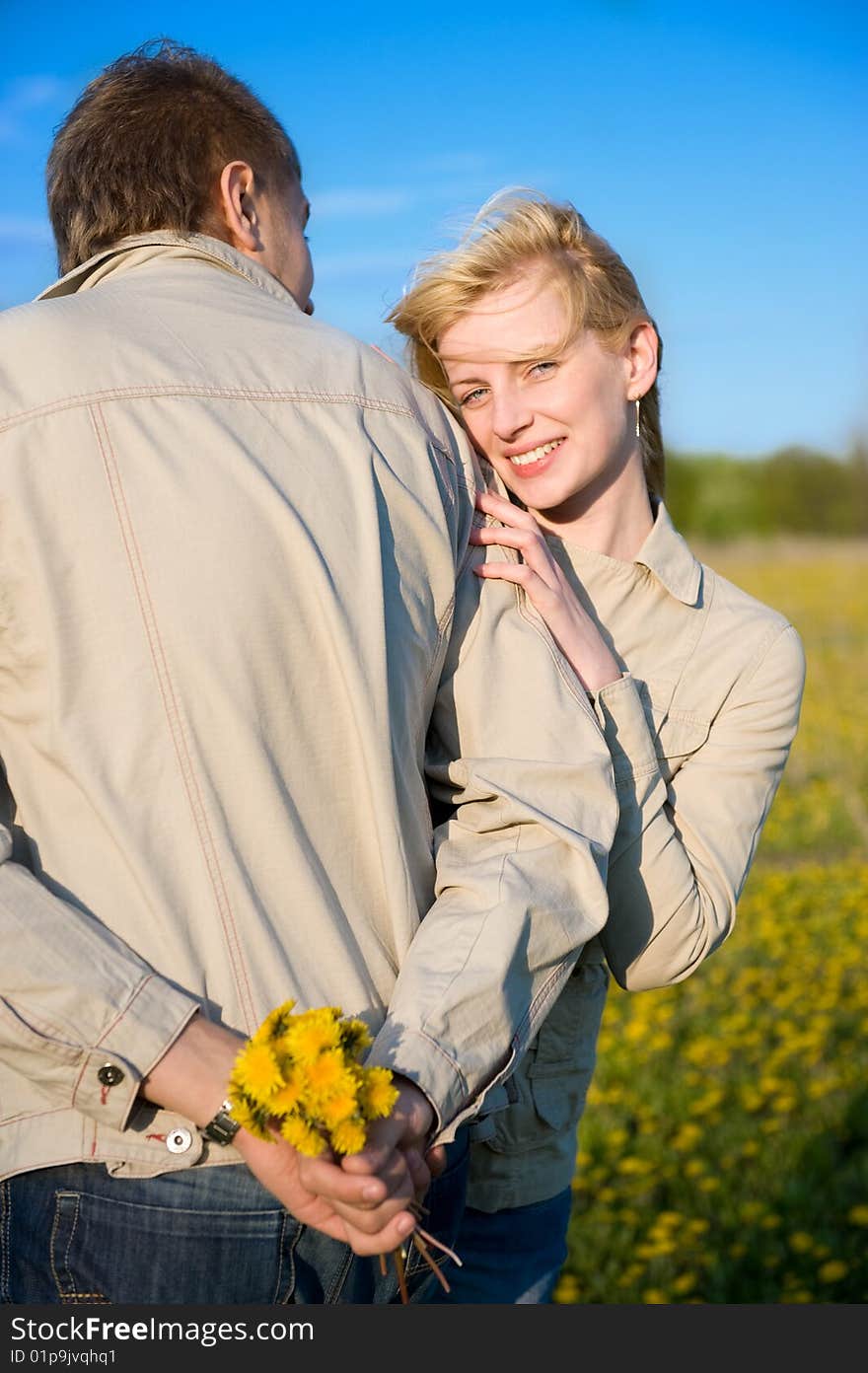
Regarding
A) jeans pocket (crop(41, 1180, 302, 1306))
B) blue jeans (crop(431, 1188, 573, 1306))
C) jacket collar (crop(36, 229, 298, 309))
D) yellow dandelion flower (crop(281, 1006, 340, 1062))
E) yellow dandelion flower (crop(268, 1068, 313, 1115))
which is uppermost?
jacket collar (crop(36, 229, 298, 309))

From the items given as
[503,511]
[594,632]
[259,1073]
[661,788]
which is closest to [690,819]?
[661,788]

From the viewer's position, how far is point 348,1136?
1402mm

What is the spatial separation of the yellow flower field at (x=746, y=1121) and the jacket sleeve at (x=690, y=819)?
2106mm

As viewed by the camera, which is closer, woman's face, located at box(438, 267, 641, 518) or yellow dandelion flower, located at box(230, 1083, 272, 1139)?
yellow dandelion flower, located at box(230, 1083, 272, 1139)

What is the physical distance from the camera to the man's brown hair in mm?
1868

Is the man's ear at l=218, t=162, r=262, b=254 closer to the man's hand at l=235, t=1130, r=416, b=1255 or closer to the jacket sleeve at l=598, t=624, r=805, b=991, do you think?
the jacket sleeve at l=598, t=624, r=805, b=991

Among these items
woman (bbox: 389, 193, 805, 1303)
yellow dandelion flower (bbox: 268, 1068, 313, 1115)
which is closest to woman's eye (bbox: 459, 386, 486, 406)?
woman (bbox: 389, 193, 805, 1303)

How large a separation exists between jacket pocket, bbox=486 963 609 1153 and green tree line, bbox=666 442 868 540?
36236 millimetres

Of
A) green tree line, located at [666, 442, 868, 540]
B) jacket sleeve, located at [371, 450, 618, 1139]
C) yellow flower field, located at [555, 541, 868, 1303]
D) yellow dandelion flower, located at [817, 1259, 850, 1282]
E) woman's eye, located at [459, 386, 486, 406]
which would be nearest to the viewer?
jacket sleeve, located at [371, 450, 618, 1139]

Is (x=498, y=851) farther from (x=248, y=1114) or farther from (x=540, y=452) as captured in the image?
(x=540, y=452)

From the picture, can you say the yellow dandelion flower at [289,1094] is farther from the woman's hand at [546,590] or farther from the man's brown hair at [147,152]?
the man's brown hair at [147,152]

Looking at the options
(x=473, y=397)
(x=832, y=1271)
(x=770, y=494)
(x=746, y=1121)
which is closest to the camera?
(x=473, y=397)

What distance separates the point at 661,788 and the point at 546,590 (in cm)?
35

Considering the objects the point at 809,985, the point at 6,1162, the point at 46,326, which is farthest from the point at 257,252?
the point at 809,985
